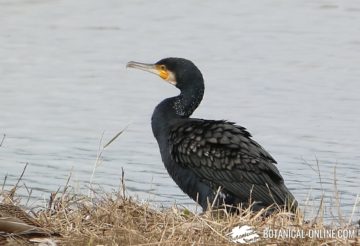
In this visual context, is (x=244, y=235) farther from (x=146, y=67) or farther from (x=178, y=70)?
(x=146, y=67)

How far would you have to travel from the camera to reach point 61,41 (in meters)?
16.8

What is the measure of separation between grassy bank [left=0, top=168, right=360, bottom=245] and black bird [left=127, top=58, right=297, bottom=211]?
109 centimetres

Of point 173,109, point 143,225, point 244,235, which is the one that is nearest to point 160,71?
point 173,109

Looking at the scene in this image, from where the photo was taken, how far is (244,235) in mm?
7301

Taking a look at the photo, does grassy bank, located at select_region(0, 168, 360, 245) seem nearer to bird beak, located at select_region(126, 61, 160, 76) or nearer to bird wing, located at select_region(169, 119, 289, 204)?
bird wing, located at select_region(169, 119, 289, 204)

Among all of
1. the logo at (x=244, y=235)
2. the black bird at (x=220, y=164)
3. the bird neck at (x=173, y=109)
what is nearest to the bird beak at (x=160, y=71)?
the bird neck at (x=173, y=109)

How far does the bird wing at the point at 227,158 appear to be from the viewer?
927 centimetres

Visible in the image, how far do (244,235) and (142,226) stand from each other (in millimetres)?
731

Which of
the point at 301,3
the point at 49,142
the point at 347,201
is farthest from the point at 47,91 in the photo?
the point at 301,3

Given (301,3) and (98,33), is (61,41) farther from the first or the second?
(301,3)

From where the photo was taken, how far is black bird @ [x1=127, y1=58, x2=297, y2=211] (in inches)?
364

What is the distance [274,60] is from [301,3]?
3.53 meters

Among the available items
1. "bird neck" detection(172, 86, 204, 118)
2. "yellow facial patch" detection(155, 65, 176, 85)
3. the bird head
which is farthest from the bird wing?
"yellow facial patch" detection(155, 65, 176, 85)

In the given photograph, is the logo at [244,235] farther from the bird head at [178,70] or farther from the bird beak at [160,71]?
the bird beak at [160,71]
